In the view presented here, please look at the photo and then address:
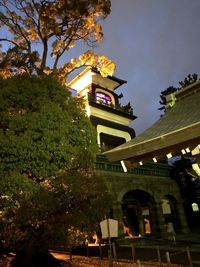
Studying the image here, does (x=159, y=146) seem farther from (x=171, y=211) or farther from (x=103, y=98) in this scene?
(x=103, y=98)

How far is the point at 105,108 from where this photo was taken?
82.8ft

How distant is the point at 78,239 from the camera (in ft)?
29.6

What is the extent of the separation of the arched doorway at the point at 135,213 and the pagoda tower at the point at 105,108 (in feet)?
16.5

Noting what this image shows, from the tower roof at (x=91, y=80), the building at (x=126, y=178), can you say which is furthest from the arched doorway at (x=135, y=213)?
the tower roof at (x=91, y=80)

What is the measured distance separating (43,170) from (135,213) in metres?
18.0

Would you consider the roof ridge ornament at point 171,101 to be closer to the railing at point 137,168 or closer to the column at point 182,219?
the railing at point 137,168

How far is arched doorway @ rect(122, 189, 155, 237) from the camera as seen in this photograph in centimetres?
2378

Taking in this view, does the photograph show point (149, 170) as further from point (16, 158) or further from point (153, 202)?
point (16, 158)

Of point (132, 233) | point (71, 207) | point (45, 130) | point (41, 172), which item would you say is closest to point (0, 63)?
point (45, 130)

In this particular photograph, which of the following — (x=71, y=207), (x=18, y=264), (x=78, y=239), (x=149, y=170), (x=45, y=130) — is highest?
(x=149, y=170)

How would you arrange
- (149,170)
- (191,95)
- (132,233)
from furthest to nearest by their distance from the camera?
(132,233)
(149,170)
(191,95)

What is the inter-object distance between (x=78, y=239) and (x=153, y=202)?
556 inches

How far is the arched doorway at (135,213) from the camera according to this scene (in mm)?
23781

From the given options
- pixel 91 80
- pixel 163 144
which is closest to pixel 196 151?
pixel 163 144
